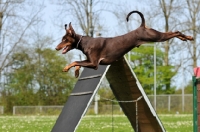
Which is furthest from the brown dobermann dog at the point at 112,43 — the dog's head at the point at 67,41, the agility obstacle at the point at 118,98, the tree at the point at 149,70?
the tree at the point at 149,70

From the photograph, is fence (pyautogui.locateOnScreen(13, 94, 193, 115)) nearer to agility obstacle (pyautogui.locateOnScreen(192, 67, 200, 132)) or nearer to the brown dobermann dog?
agility obstacle (pyautogui.locateOnScreen(192, 67, 200, 132))

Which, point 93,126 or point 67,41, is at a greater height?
point 67,41

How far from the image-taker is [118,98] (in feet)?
26.8

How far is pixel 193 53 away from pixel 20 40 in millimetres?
13785

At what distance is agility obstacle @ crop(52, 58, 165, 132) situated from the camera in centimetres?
672

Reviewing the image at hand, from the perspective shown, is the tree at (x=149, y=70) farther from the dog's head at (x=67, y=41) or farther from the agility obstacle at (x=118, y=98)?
the dog's head at (x=67, y=41)

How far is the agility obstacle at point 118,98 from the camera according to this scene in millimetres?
6719

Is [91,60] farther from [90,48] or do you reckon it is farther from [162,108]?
[162,108]

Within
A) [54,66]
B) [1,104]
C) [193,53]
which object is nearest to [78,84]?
[1,104]

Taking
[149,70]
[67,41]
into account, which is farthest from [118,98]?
→ [149,70]

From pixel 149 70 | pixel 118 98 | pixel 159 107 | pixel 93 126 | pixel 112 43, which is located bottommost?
pixel 159 107

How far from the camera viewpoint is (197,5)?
37.2 m

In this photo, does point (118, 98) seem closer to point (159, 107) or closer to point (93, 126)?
point (93, 126)

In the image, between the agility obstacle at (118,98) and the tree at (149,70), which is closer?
the agility obstacle at (118,98)
